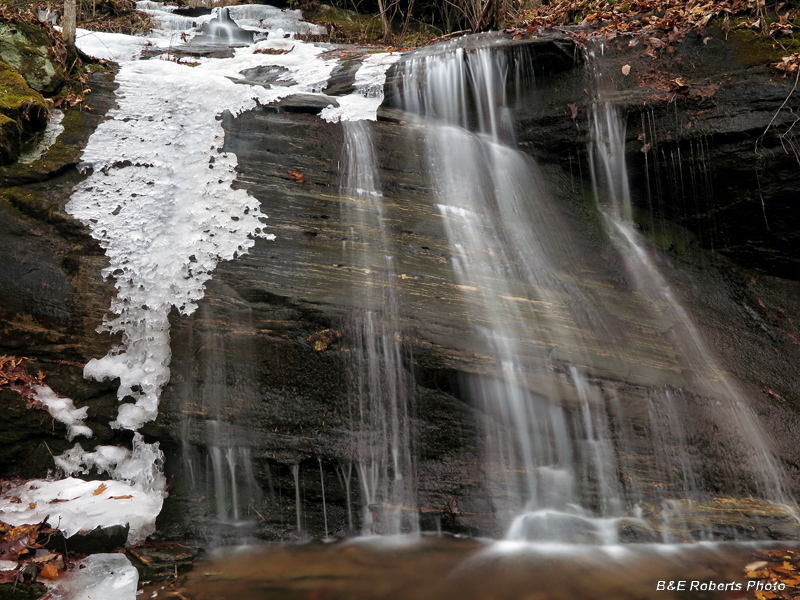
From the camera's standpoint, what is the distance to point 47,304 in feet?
12.6

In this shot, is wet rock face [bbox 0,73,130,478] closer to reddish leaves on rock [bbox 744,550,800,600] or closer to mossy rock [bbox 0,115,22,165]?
mossy rock [bbox 0,115,22,165]

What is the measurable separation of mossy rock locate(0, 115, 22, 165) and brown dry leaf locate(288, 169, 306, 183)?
262 cm

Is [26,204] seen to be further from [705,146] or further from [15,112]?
[705,146]

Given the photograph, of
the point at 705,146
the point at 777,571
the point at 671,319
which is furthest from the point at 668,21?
the point at 777,571

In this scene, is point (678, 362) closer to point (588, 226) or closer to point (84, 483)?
point (588, 226)

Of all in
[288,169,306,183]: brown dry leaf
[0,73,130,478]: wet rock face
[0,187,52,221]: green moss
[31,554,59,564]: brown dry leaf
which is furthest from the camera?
[288,169,306,183]: brown dry leaf

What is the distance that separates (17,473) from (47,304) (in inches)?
52.4

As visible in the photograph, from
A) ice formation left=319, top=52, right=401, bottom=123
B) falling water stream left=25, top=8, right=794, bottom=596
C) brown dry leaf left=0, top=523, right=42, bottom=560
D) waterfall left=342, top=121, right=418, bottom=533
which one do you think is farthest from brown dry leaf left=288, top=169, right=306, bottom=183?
brown dry leaf left=0, top=523, right=42, bottom=560

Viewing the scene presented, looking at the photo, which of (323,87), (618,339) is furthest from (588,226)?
(323,87)

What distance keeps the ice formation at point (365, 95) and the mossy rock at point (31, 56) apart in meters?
3.13

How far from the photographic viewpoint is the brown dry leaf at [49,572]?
2828 millimetres

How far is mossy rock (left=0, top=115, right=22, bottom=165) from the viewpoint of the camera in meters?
4.36

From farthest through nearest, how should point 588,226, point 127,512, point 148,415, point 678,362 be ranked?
point 588,226
point 678,362
point 148,415
point 127,512

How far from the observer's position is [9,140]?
4.44 metres
